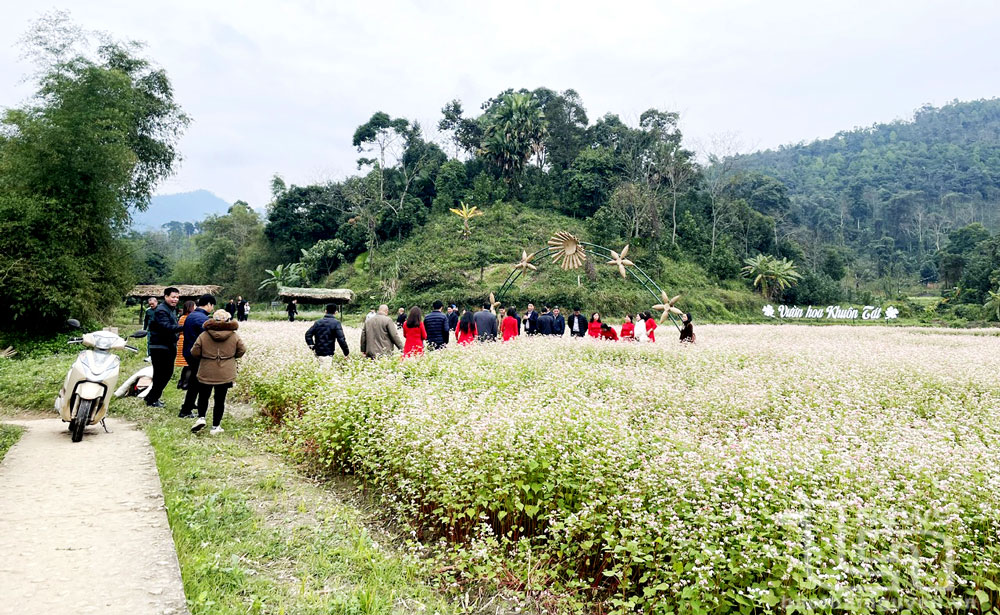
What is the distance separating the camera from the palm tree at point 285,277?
43344mm

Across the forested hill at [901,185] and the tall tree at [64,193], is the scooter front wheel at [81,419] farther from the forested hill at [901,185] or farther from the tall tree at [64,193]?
the forested hill at [901,185]

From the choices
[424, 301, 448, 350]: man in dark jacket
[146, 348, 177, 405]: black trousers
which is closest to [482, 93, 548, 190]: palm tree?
[424, 301, 448, 350]: man in dark jacket

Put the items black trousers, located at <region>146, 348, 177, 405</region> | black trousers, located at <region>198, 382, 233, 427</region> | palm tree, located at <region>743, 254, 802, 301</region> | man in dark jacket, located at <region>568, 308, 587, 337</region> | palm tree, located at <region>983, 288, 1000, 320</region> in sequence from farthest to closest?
palm tree, located at <region>743, 254, 802, 301</region>
palm tree, located at <region>983, 288, 1000, 320</region>
man in dark jacket, located at <region>568, 308, 587, 337</region>
black trousers, located at <region>146, 348, 177, 405</region>
black trousers, located at <region>198, 382, 233, 427</region>

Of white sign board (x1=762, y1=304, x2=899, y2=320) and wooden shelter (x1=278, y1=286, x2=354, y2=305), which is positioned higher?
wooden shelter (x1=278, y1=286, x2=354, y2=305)

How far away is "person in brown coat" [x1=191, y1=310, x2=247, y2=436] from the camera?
6.96 m

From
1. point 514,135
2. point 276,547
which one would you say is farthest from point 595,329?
point 514,135

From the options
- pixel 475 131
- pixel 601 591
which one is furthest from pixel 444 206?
pixel 601 591

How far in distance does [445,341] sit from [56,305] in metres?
12.7

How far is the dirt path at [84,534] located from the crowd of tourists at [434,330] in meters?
3.50

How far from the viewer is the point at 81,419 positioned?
6.56 meters

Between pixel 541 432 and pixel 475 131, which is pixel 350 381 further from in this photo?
pixel 475 131

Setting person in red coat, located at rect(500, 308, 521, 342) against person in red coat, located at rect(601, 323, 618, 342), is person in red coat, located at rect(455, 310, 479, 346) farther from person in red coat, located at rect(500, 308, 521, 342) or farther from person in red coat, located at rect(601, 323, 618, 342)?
person in red coat, located at rect(601, 323, 618, 342)

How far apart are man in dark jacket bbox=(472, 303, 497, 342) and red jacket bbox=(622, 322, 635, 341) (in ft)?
11.1

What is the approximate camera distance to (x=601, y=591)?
3783mm
